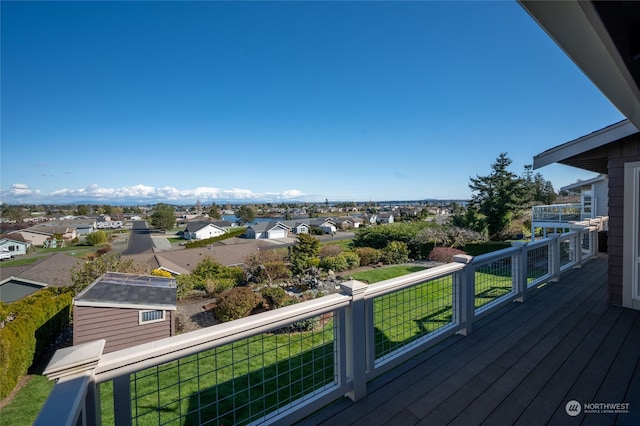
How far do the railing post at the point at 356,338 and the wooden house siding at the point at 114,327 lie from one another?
9.55m

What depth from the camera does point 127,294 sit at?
9.70 meters

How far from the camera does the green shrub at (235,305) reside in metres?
10.7

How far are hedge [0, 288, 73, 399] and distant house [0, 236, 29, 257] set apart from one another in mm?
36691

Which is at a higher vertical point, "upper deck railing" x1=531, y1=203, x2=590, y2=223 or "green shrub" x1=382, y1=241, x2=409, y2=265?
"upper deck railing" x1=531, y1=203, x2=590, y2=223

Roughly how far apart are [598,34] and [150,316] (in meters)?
11.8

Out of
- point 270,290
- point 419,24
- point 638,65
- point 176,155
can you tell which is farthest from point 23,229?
point 638,65

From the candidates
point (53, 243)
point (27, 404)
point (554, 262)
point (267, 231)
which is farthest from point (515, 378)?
point (53, 243)

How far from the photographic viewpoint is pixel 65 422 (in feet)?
3.01

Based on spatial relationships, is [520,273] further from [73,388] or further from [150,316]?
[150,316]

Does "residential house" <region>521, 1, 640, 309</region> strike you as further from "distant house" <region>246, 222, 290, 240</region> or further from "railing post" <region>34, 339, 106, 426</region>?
"distant house" <region>246, 222, 290, 240</region>

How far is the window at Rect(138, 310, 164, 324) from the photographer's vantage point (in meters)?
9.45

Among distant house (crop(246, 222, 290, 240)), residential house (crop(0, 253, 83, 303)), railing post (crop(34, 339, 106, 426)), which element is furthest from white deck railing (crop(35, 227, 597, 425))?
distant house (crop(246, 222, 290, 240))

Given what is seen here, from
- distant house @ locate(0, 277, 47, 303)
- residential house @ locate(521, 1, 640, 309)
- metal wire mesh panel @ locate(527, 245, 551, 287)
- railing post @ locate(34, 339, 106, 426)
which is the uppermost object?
residential house @ locate(521, 1, 640, 309)

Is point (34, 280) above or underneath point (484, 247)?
underneath
